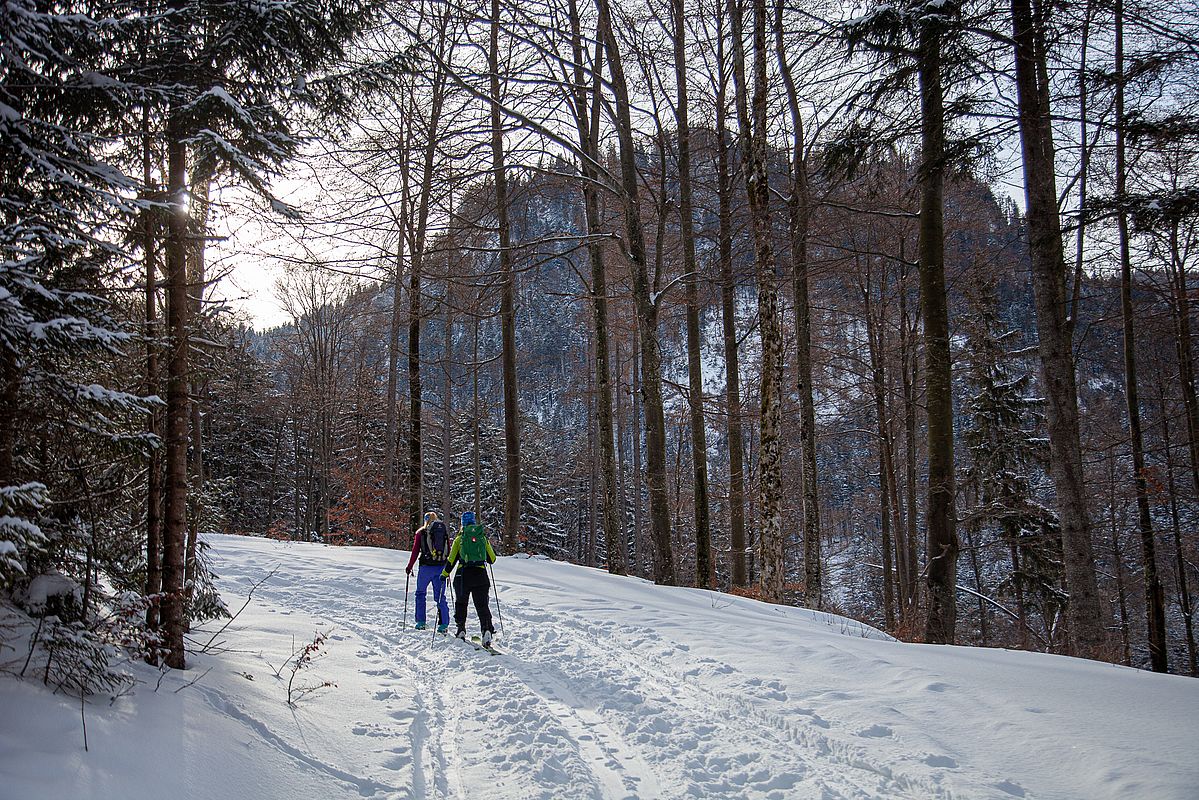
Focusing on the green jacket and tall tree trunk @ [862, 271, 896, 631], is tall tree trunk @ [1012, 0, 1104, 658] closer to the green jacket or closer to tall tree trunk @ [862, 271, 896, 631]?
tall tree trunk @ [862, 271, 896, 631]

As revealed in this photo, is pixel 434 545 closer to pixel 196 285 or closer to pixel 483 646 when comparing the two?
pixel 483 646

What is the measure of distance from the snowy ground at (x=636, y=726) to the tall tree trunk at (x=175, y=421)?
49 cm

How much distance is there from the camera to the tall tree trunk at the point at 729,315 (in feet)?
40.5

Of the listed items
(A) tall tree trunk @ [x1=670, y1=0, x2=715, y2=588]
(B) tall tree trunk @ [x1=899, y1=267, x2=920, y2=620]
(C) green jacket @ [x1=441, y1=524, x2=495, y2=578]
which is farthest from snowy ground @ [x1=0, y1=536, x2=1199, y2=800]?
(B) tall tree trunk @ [x1=899, y1=267, x2=920, y2=620]

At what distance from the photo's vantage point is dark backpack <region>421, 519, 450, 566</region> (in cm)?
921

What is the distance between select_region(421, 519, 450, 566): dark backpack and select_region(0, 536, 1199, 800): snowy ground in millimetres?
1968

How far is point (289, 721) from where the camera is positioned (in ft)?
15.3

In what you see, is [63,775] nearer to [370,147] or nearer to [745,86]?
[370,147]

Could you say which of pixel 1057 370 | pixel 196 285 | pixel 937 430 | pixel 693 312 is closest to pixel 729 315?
pixel 693 312

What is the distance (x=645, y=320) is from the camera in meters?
11.2

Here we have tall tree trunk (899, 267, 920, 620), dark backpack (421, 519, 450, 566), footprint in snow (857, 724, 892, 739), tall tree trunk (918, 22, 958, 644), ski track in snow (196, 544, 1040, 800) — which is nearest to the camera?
ski track in snow (196, 544, 1040, 800)

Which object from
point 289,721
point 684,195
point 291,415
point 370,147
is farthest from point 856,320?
point 291,415

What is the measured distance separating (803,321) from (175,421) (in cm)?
1168

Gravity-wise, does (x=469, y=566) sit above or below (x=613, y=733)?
above
